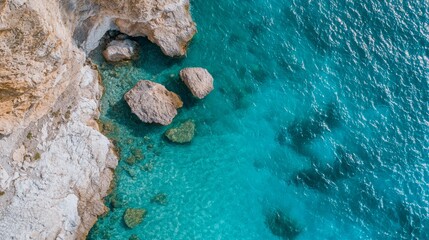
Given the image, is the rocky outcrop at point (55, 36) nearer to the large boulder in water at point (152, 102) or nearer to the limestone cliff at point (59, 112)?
the limestone cliff at point (59, 112)

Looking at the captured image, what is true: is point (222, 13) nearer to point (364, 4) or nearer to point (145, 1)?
point (145, 1)

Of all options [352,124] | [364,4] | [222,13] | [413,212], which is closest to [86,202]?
[222,13]

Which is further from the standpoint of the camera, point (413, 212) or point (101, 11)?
point (413, 212)

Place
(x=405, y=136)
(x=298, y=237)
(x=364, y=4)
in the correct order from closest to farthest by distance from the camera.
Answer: (x=298, y=237), (x=405, y=136), (x=364, y=4)

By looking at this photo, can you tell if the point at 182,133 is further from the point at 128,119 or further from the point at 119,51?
the point at 119,51

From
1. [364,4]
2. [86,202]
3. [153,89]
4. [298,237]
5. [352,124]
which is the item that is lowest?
[86,202]

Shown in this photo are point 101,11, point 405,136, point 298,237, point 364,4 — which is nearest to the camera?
point 101,11
